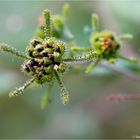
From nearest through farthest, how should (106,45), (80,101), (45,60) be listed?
(45,60)
(106,45)
(80,101)

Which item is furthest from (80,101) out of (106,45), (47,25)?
(47,25)

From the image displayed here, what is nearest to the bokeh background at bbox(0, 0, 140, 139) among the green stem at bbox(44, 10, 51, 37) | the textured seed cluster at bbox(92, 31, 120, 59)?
the textured seed cluster at bbox(92, 31, 120, 59)

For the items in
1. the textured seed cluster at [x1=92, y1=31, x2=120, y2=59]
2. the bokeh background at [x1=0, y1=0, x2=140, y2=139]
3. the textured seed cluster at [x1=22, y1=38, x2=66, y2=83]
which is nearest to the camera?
the textured seed cluster at [x1=22, y1=38, x2=66, y2=83]

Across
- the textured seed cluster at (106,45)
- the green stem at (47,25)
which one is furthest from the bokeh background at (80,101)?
the green stem at (47,25)

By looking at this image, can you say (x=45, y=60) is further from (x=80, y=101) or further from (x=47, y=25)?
(x=80, y=101)

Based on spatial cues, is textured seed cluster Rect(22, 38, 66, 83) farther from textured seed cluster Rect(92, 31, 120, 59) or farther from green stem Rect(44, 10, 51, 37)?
textured seed cluster Rect(92, 31, 120, 59)

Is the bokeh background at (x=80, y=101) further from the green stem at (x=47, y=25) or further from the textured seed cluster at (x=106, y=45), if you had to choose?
the green stem at (x=47, y=25)
